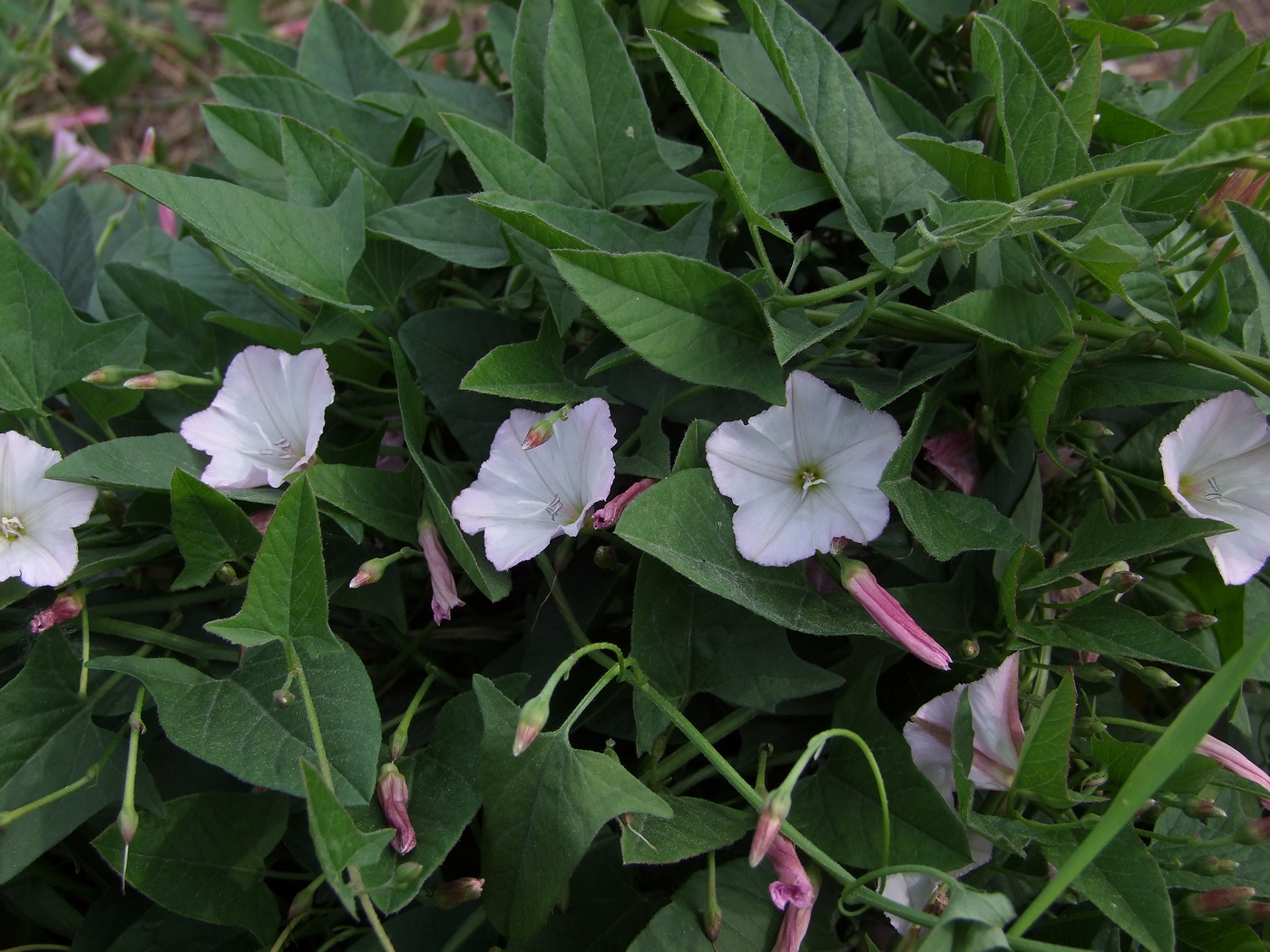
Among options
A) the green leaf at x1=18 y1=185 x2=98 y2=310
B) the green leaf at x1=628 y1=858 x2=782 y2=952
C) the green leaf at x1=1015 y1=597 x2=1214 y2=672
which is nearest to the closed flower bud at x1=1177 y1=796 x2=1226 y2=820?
the green leaf at x1=1015 y1=597 x2=1214 y2=672

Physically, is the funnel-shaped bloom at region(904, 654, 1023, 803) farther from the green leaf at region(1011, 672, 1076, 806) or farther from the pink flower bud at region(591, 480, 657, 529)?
the pink flower bud at region(591, 480, 657, 529)

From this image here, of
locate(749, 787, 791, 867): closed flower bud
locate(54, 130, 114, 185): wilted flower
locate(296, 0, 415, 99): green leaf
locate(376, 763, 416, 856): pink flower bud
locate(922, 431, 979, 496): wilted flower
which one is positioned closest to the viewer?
locate(749, 787, 791, 867): closed flower bud

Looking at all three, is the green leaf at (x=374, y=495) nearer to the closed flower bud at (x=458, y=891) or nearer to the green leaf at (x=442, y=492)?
the green leaf at (x=442, y=492)

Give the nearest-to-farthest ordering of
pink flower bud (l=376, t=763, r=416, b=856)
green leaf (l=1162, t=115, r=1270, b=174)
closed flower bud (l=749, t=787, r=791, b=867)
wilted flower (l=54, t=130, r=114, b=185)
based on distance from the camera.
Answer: green leaf (l=1162, t=115, r=1270, b=174) → closed flower bud (l=749, t=787, r=791, b=867) → pink flower bud (l=376, t=763, r=416, b=856) → wilted flower (l=54, t=130, r=114, b=185)

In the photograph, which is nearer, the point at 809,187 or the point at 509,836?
the point at 509,836

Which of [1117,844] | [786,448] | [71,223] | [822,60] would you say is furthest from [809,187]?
[71,223]

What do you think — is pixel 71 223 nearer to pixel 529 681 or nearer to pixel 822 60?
pixel 529 681

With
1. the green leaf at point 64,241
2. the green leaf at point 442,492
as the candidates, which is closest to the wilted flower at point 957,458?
the green leaf at point 442,492
